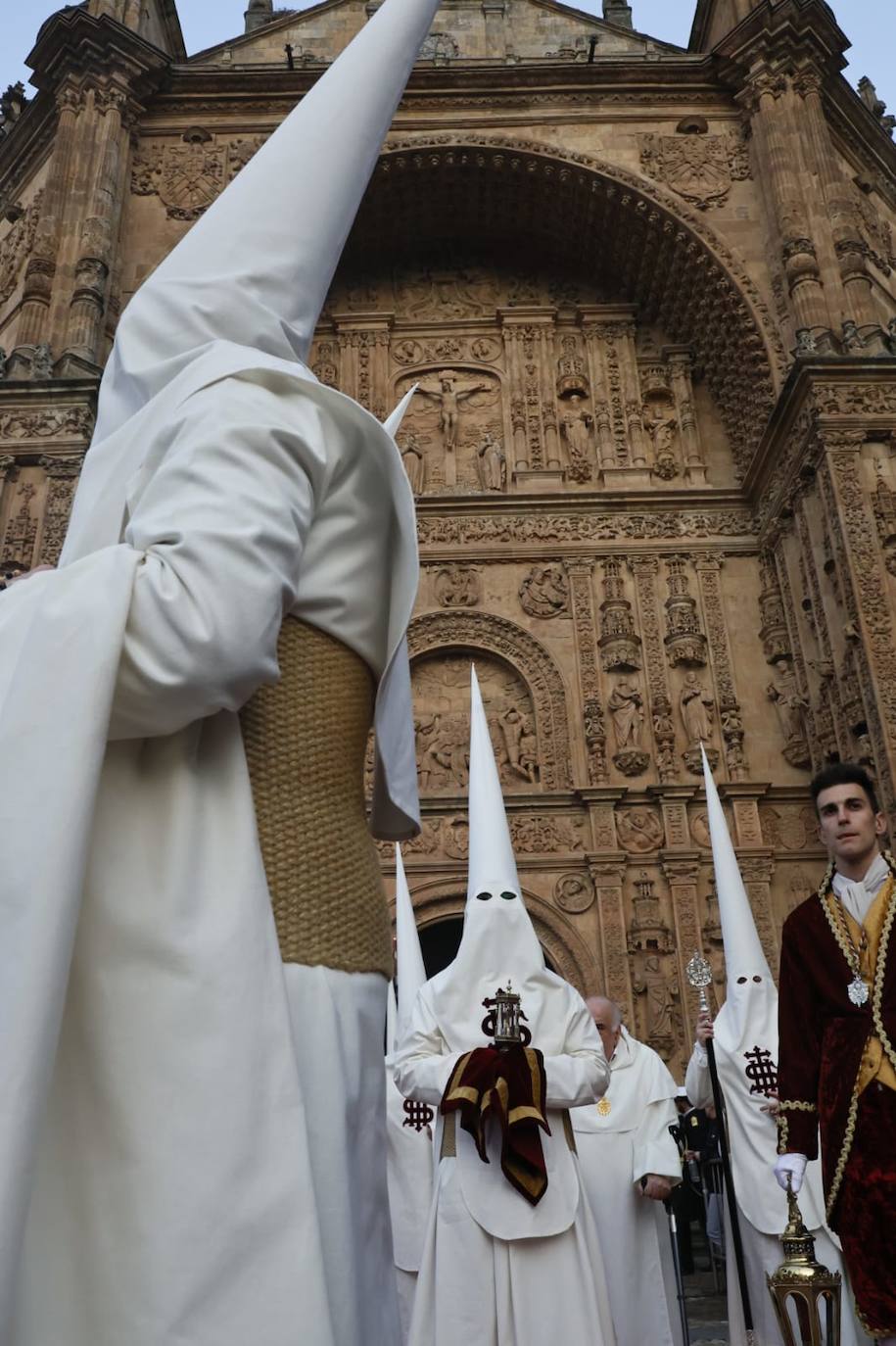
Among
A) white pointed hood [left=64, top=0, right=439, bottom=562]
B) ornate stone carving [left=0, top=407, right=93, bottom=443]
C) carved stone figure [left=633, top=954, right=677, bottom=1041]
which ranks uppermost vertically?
ornate stone carving [left=0, top=407, right=93, bottom=443]

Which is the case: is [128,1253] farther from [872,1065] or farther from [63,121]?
[63,121]

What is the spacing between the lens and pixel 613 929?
9.84 metres

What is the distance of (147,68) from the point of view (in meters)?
12.5

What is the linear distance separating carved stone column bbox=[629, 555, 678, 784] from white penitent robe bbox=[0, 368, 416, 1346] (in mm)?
9582

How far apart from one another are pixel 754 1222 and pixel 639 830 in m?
5.59

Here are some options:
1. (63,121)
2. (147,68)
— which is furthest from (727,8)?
(63,121)

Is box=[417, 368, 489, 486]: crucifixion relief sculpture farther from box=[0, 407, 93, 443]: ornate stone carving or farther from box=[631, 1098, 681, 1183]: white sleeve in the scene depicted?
box=[631, 1098, 681, 1183]: white sleeve

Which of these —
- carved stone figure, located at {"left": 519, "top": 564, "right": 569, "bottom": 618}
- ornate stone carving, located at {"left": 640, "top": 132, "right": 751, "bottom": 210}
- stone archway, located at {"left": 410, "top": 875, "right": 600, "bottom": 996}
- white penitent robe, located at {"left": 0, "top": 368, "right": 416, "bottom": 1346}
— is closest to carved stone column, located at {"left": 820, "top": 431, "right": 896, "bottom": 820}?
carved stone figure, located at {"left": 519, "top": 564, "right": 569, "bottom": 618}

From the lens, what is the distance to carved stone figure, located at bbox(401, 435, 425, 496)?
39.6ft

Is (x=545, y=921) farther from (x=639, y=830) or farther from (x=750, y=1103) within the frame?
(x=750, y=1103)

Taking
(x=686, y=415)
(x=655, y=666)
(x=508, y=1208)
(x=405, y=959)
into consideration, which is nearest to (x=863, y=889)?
(x=508, y=1208)

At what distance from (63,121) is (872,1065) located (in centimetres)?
1278

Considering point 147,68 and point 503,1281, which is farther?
point 147,68

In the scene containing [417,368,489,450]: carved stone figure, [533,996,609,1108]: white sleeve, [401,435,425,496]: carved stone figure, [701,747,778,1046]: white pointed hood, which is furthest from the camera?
[417,368,489,450]: carved stone figure
